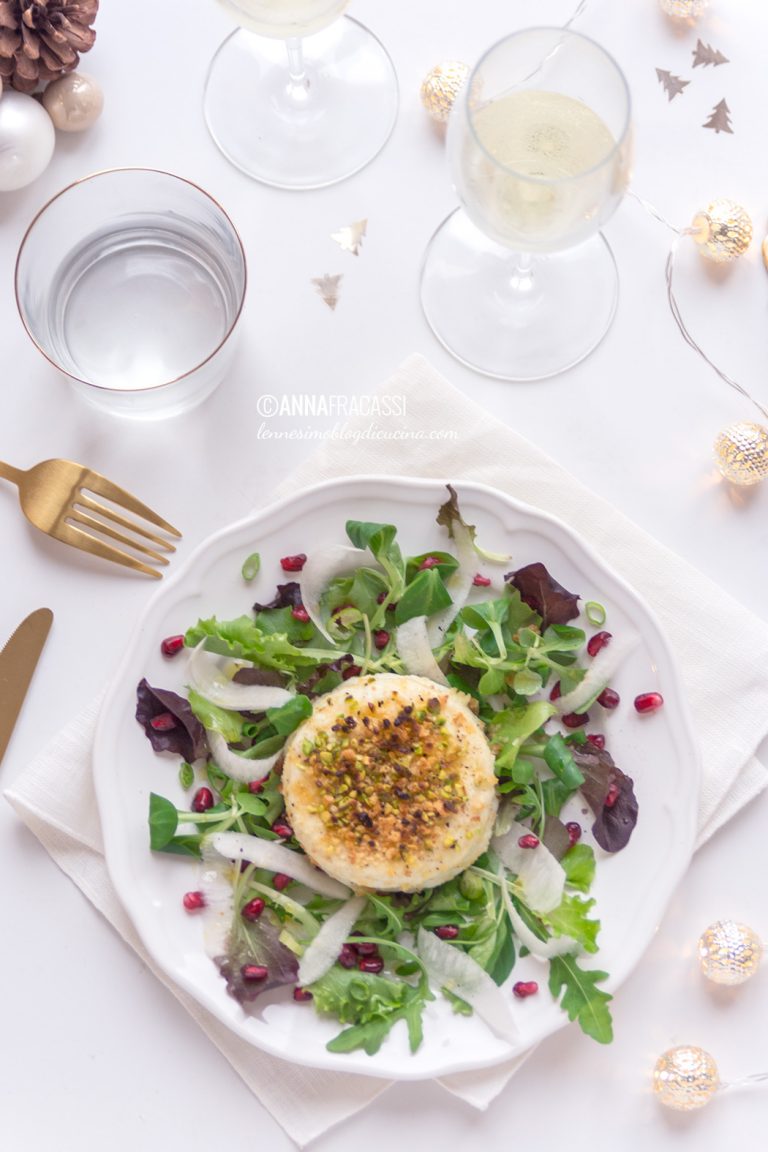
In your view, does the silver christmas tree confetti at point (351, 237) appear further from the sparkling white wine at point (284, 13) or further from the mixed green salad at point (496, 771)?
the mixed green salad at point (496, 771)

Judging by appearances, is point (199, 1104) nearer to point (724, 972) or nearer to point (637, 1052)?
point (637, 1052)

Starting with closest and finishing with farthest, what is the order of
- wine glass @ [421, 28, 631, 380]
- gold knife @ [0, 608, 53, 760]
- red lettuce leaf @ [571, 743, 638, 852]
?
wine glass @ [421, 28, 631, 380] < red lettuce leaf @ [571, 743, 638, 852] < gold knife @ [0, 608, 53, 760]

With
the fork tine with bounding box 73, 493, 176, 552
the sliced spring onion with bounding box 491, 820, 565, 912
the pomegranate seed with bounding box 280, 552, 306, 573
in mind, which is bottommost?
the sliced spring onion with bounding box 491, 820, 565, 912

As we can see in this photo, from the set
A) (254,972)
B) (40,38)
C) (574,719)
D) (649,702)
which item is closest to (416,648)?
(574,719)

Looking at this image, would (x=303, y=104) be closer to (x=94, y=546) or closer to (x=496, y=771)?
(x=94, y=546)

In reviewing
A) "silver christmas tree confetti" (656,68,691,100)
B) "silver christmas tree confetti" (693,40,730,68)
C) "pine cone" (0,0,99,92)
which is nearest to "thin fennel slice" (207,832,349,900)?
"pine cone" (0,0,99,92)

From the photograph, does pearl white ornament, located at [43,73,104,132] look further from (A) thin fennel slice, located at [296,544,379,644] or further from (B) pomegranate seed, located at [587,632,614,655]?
(B) pomegranate seed, located at [587,632,614,655]
